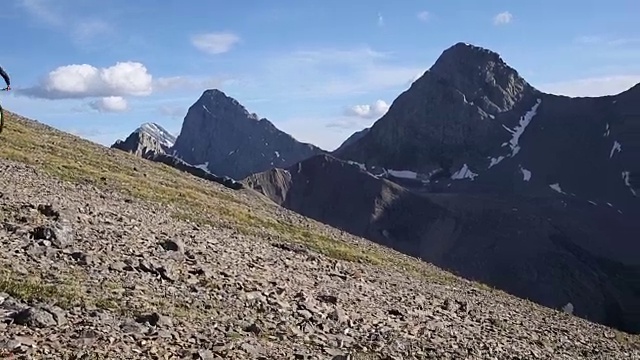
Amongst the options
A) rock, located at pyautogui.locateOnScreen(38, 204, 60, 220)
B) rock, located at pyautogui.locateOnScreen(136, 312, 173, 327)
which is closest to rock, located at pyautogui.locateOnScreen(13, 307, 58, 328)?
rock, located at pyautogui.locateOnScreen(136, 312, 173, 327)

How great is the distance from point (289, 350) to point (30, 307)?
6132mm

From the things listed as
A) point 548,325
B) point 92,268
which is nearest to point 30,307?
point 92,268

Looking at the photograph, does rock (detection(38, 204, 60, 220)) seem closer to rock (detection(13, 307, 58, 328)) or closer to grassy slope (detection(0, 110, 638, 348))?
rock (detection(13, 307, 58, 328))

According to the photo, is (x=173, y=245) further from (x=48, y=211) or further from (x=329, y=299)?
(x=329, y=299)

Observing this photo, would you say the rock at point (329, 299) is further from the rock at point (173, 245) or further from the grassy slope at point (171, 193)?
the grassy slope at point (171, 193)

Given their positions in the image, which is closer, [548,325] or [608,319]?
[548,325]

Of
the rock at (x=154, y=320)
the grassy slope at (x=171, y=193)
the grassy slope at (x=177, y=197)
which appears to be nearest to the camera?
the rock at (x=154, y=320)

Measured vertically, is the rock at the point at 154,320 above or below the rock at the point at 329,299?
below

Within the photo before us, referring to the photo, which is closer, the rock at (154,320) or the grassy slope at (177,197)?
the rock at (154,320)

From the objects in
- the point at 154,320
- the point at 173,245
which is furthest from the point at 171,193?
the point at 154,320

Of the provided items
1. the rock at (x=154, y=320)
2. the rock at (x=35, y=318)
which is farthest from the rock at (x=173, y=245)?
the rock at (x=35, y=318)

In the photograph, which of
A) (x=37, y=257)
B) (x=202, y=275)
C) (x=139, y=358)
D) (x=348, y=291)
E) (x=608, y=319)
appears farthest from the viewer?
(x=608, y=319)

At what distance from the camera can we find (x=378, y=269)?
40750mm

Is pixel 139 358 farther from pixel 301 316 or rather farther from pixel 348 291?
pixel 348 291
